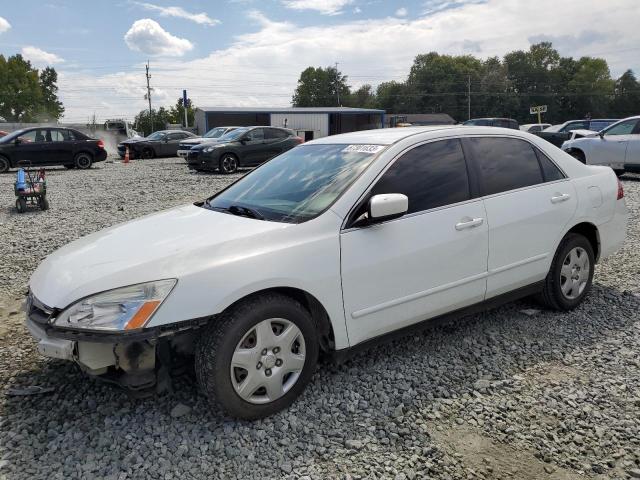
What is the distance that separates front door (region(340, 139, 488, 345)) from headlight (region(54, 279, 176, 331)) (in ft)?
3.49

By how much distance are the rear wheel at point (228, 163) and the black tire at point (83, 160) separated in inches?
245

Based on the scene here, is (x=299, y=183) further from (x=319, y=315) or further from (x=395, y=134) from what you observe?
(x=319, y=315)

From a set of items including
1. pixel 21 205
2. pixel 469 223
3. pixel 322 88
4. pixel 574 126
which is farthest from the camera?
pixel 322 88

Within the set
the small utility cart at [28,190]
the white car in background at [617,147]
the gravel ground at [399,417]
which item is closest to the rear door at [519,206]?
the gravel ground at [399,417]

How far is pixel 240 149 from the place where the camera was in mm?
17016

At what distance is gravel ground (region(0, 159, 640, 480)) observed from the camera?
8.38ft

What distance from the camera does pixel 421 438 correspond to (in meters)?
2.75

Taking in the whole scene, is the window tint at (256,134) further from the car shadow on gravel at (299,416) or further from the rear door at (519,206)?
the car shadow on gravel at (299,416)

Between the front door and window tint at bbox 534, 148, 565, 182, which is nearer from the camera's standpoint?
the front door

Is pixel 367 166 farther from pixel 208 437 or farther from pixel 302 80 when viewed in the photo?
pixel 302 80

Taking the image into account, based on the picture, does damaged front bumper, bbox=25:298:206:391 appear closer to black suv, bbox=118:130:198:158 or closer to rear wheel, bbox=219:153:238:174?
rear wheel, bbox=219:153:238:174

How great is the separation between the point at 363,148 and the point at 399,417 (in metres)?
1.79

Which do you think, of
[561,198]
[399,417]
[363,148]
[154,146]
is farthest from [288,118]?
[399,417]

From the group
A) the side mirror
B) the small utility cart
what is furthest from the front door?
the small utility cart
